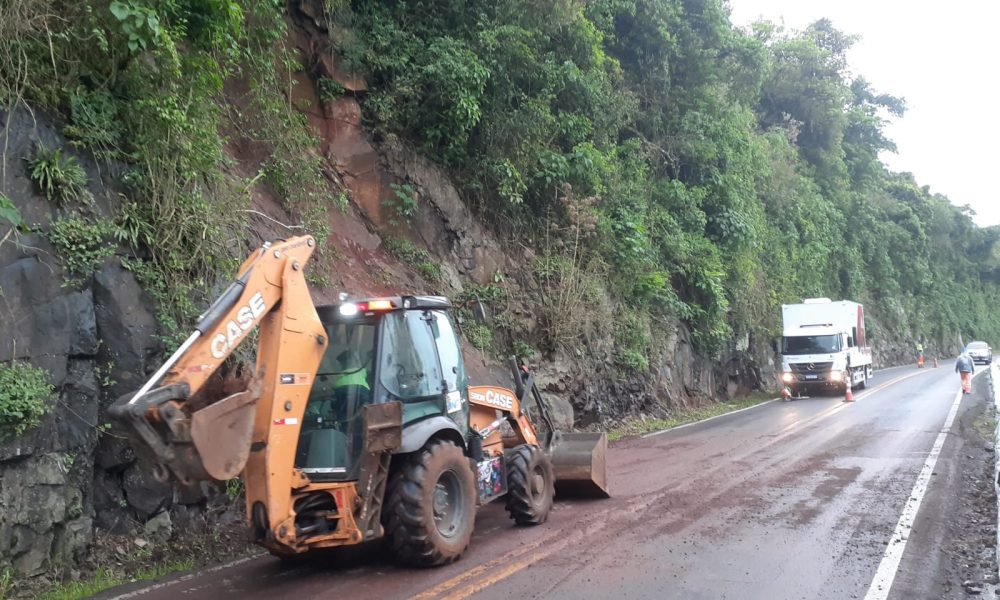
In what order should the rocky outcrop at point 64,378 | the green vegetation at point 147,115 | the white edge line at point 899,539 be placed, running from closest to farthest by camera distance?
the white edge line at point 899,539, the rocky outcrop at point 64,378, the green vegetation at point 147,115

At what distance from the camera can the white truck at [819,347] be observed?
24969mm

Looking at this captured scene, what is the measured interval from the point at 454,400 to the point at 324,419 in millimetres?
1432

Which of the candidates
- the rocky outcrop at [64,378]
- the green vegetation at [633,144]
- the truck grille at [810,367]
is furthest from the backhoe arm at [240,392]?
the truck grille at [810,367]

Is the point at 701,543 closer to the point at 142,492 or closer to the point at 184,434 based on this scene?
the point at 184,434

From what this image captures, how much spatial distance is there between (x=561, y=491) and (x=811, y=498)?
10.5 ft

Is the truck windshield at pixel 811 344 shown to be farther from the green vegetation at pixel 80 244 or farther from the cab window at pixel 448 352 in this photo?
the green vegetation at pixel 80 244

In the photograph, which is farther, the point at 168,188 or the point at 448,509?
the point at 168,188

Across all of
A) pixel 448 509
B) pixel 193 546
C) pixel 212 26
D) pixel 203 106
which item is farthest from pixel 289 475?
pixel 212 26

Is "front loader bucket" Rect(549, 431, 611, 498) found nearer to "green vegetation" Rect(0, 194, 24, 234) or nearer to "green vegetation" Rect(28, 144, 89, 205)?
"green vegetation" Rect(28, 144, 89, 205)

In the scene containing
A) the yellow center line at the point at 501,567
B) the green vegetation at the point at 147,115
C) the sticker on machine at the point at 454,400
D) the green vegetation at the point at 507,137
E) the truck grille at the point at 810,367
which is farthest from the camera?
the truck grille at the point at 810,367

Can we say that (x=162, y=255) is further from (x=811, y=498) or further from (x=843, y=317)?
(x=843, y=317)

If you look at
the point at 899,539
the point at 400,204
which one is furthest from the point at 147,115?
the point at 899,539

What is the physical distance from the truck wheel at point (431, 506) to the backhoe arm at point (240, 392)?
3.71 ft

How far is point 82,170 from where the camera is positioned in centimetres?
737
